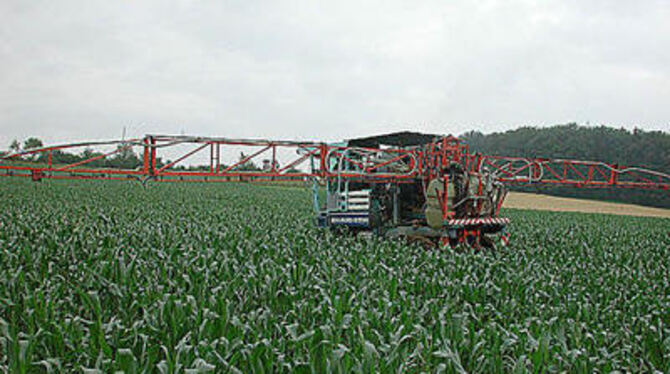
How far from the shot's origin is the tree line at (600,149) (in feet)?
161

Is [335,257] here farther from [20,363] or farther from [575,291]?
[20,363]

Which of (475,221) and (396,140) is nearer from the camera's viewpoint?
(475,221)

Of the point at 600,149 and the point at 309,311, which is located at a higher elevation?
the point at 600,149

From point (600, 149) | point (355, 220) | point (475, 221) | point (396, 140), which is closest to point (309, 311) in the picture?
point (355, 220)

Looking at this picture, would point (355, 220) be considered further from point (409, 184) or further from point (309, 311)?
point (309, 311)

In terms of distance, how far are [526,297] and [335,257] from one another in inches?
136

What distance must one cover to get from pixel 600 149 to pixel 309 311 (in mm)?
60351

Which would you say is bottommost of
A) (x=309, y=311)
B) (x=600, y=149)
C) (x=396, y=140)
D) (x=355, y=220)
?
(x=309, y=311)

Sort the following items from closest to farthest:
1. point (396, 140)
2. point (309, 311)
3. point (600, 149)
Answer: point (309, 311) → point (396, 140) → point (600, 149)

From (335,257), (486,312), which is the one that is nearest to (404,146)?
(335,257)

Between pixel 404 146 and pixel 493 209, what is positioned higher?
pixel 404 146

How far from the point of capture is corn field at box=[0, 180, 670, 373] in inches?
157

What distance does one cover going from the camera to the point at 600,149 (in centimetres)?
5584

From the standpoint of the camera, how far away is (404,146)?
12797 mm
